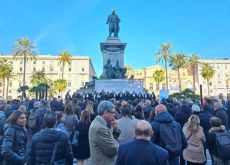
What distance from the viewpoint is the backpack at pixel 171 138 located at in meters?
5.55

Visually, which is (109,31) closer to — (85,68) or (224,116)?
(224,116)

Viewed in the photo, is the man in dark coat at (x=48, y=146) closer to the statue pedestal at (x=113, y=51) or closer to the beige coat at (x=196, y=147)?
the beige coat at (x=196, y=147)

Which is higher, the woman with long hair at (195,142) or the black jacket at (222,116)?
the black jacket at (222,116)

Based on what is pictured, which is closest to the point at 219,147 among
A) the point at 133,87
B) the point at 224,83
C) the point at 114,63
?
the point at 133,87

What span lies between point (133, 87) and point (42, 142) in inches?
1107

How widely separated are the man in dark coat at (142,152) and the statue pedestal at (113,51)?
3335 centimetres

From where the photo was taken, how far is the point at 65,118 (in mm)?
8086

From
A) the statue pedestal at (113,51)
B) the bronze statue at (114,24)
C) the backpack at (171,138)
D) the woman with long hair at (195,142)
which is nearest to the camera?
the backpack at (171,138)

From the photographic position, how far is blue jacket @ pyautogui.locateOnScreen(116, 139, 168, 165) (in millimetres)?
3572

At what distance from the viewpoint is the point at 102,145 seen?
4.45 m

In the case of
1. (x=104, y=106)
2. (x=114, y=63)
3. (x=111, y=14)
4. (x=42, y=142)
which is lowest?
(x=42, y=142)

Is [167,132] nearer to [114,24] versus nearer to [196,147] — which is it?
[196,147]

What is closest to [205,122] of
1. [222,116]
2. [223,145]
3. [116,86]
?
[222,116]

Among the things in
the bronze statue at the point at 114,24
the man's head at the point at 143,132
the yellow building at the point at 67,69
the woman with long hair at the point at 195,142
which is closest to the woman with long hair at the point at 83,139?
the woman with long hair at the point at 195,142
